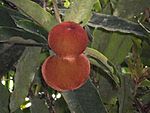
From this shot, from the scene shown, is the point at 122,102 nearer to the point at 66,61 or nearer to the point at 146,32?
the point at 146,32

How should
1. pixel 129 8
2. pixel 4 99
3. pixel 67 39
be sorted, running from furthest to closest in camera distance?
pixel 4 99 → pixel 129 8 → pixel 67 39

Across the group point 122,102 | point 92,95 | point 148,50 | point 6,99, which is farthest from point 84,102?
point 148,50

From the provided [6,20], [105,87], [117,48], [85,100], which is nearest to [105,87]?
[105,87]

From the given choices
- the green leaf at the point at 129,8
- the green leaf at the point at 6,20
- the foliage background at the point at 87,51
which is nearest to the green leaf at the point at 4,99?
the foliage background at the point at 87,51

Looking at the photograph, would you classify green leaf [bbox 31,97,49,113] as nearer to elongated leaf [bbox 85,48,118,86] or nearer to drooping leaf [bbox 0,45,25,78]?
drooping leaf [bbox 0,45,25,78]

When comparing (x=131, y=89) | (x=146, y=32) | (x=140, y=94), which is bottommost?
(x=140, y=94)

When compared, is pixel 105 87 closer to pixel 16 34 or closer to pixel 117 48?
pixel 117 48
